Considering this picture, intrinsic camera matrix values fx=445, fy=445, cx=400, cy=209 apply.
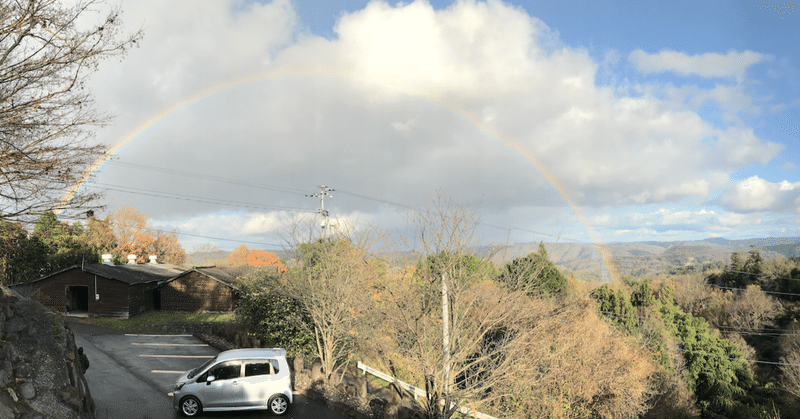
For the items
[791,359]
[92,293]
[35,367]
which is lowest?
[791,359]

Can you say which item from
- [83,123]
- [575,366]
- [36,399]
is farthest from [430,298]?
[575,366]

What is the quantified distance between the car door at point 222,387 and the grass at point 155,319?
820 inches

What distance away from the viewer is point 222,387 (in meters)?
12.7

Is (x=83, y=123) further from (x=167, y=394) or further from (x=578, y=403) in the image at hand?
(x=578, y=403)

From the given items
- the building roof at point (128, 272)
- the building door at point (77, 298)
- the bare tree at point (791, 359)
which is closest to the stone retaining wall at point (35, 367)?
the building roof at point (128, 272)

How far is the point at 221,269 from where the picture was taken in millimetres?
51062

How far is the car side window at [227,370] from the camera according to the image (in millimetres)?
12820

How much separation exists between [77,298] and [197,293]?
32.3 ft

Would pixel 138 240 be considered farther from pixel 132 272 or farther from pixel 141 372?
pixel 141 372

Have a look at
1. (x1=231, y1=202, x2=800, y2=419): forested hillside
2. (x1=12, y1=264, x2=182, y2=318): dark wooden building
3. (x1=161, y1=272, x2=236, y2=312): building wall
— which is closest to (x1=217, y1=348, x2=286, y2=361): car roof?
(x1=231, y1=202, x2=800, y2=419): forested hillside

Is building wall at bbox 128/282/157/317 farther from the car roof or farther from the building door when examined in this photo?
the car roof

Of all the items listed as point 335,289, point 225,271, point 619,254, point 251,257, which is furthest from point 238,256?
point 335,289

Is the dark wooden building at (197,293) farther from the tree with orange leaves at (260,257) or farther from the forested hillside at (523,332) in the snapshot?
the tree with orange leaves at (260,257)

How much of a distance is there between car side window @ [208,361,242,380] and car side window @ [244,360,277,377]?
0.22 metres
